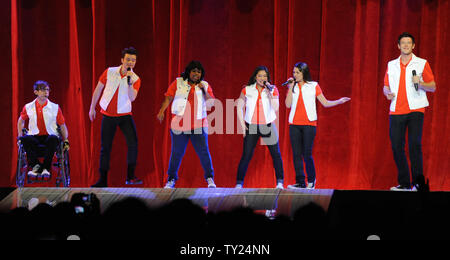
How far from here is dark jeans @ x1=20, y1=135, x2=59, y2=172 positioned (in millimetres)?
4695

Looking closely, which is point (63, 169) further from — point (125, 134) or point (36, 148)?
point (125, 134)

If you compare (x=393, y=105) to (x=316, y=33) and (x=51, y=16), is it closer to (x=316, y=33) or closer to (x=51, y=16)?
(x=316, y=33)

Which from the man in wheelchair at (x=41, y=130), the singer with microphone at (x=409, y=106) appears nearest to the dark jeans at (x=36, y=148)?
the man in wheelchair at (x=41, y=130)

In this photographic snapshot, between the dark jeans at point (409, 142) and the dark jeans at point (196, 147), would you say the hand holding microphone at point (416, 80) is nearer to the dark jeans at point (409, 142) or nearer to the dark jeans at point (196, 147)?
the dark jeans at point (409, 142)

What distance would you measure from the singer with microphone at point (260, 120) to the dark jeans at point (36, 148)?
163cm

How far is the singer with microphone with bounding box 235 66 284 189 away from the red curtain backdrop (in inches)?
29.5

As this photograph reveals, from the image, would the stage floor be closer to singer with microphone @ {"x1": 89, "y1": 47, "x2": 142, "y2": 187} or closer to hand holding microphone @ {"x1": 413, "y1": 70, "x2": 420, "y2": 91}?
singer with microphone @ {"x1": 89, "y1": 47, "x2": 142, "y2": 187}

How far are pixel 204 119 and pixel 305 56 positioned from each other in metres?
1.42

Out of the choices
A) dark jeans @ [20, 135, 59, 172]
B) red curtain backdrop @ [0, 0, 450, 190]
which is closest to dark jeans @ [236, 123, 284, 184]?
red curtain backdrop @ [0, 0, 450, 190]

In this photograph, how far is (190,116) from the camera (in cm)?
477

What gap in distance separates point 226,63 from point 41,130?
1.92 meters

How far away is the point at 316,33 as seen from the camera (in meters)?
5.56
